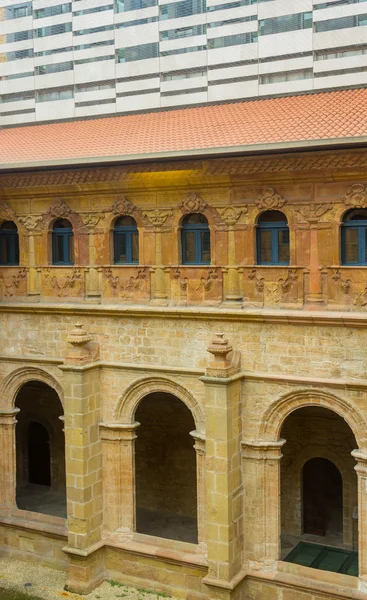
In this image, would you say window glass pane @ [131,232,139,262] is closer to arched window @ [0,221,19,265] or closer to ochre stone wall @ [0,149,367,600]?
ochre stone wall @ [0,149,367,600]

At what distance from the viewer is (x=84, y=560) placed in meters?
17.4

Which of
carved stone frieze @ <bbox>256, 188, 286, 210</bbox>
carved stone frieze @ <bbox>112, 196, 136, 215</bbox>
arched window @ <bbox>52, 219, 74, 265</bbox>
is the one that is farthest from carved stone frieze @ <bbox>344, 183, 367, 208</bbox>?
arched window @ <bbox>52, 219, 74, 265</bbox>

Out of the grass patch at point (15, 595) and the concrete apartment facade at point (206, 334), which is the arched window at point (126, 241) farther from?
the grass patch at point (15, 595)

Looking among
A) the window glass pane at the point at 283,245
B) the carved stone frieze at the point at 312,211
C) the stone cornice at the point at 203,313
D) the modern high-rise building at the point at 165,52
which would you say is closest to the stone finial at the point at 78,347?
the stone cornice at the point at 203,313

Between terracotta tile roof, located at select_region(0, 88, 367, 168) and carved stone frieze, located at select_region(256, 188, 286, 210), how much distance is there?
1112 mm

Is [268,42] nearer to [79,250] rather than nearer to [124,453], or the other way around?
[79,250]

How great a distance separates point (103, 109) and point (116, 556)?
13.8 metres

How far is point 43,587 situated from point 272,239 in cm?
1004

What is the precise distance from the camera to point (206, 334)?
54.6ft

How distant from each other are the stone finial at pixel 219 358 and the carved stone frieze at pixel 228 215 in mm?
2553

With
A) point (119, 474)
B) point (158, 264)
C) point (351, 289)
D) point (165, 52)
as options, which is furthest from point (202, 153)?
point (165, 52)

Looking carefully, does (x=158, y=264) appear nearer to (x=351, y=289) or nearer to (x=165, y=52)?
(x=351, y=289)

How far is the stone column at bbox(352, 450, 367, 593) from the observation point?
15117 mm

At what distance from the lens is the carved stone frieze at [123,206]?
17.4 meters
